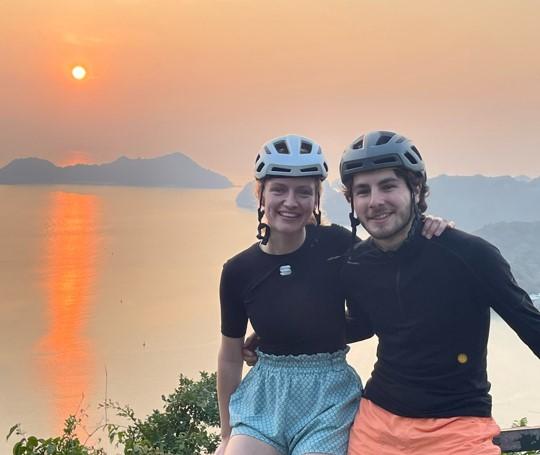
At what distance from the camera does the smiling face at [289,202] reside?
236 centimetres

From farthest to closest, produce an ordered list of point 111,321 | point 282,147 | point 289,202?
point 111,321, point 282,147, point 289,202

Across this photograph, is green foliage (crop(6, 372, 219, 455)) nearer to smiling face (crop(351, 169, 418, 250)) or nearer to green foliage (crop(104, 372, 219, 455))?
green foliage (crop(104, 372, 219, 455))

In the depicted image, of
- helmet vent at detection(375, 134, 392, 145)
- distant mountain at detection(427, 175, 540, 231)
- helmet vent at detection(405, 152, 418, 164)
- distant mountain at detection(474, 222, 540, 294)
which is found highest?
distant mountain at detection(427, 175, 540, 231)

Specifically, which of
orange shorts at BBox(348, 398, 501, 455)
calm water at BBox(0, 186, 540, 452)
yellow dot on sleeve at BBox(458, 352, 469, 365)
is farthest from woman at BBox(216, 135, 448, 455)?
calm water at BBox(0, 186, 540, 452)

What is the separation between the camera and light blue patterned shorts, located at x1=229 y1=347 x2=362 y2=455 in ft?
7.32

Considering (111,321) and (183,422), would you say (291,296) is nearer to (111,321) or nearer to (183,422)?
(183,422)

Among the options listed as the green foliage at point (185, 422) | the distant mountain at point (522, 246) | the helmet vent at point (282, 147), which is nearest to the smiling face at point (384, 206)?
the helmet vent at point (282, 147)

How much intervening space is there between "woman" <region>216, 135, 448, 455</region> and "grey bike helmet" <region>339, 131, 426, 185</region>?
7.6 inches

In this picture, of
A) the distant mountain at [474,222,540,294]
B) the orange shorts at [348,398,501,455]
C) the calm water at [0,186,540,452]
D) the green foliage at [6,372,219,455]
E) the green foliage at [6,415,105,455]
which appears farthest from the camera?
the distant mountain at [474,222,540,294]

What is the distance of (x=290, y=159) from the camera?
7.85ft

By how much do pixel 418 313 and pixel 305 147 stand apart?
3.03ft

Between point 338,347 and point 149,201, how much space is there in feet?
538

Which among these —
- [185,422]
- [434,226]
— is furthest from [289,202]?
[185,422]

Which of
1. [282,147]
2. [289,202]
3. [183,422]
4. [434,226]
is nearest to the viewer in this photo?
[434,226]
